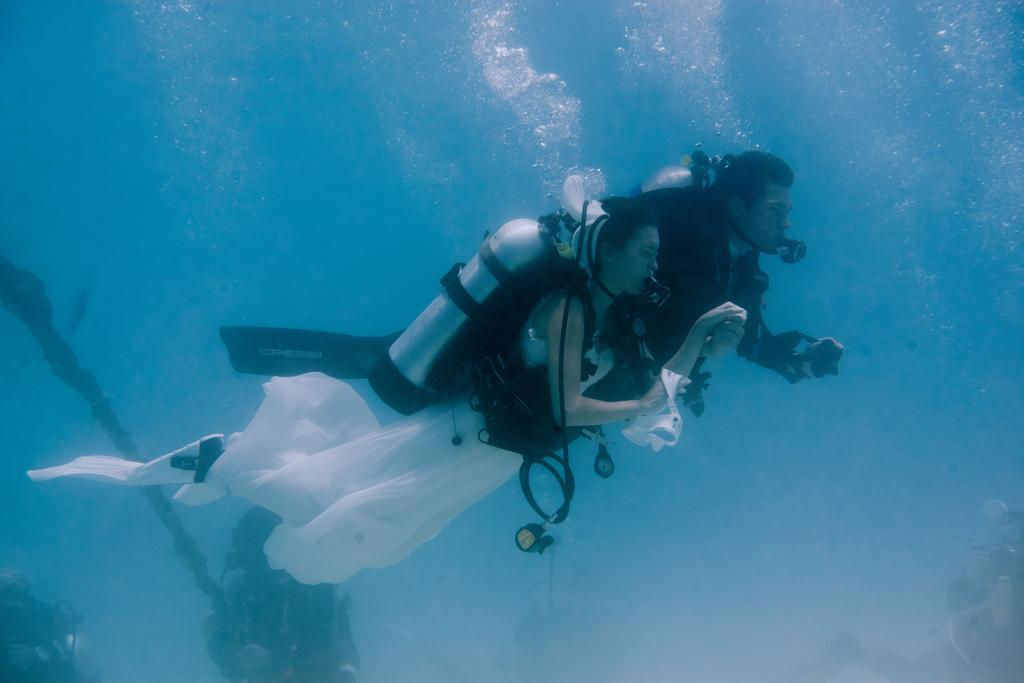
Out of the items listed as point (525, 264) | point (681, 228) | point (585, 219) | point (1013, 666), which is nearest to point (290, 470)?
point (525, 264)

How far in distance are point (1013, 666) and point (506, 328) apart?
24.3 metres

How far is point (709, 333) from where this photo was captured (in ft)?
12.3

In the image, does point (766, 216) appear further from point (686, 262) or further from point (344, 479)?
point (344, 479)

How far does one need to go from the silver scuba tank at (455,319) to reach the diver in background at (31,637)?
15.4m

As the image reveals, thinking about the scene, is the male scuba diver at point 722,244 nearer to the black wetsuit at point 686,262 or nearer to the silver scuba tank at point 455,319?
the black wetsuit at point 686,262

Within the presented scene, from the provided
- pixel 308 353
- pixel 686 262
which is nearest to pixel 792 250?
pixel 686 262

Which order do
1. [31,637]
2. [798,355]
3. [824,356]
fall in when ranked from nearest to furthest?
1. [824,356]
2. [798,355]
3. [31,637]

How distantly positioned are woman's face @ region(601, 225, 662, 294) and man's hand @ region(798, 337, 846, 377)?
267cm

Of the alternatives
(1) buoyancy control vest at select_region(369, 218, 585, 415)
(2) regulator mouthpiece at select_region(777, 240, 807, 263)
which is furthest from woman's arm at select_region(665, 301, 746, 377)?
(2) regulator mouthpiece at select_region(777, 240, 807, 263)

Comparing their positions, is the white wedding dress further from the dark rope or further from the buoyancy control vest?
the dark rope

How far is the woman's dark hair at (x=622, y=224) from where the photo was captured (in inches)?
142

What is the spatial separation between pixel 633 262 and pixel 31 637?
1849cm

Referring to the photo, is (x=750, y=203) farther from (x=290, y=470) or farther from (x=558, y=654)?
(x=558, y=654)

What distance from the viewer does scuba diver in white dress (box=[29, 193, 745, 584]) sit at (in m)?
3.63
